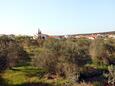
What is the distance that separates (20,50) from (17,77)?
9.45 m

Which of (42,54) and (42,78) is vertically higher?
(42,54)

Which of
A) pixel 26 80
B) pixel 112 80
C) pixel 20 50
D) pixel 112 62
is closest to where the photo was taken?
Answer: pixel 112 80

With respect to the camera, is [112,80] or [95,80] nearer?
[112,80]

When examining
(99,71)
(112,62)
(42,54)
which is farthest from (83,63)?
(112,62)

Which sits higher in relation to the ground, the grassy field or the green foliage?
the green foliage

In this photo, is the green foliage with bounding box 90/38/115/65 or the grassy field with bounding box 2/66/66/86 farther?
the green foliage with bounding box 90/38/115/65

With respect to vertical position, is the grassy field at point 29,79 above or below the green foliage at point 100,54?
below

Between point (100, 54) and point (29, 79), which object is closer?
point (29, 79)

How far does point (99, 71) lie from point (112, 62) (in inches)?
371

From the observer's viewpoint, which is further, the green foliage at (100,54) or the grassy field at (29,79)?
the green foliage at (100,54)

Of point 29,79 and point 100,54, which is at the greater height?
point 100,54

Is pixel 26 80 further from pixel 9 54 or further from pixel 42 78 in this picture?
pixel 9 54

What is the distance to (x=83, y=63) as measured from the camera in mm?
34469

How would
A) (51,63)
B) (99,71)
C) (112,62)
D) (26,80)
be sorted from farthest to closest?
1. (112,62)
2. (99,71)
3. (51,63)
4. (26,80)
